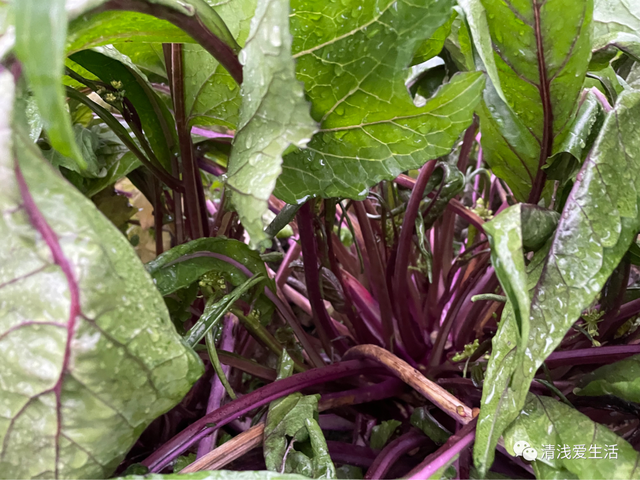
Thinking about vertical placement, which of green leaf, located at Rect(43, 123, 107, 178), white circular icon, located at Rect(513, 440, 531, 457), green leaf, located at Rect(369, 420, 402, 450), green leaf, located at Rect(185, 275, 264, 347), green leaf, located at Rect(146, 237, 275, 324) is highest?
green leaf, located at Rect(43, 123, 107, 178)

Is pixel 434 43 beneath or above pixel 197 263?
above

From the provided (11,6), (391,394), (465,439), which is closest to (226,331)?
(391,394)

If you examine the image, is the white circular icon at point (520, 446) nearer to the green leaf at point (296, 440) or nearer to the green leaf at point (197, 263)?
the green leaf at point (296, 440)

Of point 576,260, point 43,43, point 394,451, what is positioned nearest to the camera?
point 43,43

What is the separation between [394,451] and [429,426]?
0.04 m

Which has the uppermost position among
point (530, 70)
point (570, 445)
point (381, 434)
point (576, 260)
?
point (530, 70)

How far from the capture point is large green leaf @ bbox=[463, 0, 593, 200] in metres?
0.30

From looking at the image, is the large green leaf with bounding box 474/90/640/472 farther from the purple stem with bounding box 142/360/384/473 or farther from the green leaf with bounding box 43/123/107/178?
the green leaf with bounding box 43/123/107/178

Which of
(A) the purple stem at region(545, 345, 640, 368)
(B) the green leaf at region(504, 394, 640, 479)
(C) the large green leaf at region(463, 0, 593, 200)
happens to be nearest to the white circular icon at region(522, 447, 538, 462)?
(B) the green leaf at region(504, 394, 640, 479)

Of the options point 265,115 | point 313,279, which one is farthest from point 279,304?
point 265,115

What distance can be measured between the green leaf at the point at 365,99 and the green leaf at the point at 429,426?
0.24 meters

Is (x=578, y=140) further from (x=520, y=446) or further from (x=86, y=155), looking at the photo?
(x=86, y=155)

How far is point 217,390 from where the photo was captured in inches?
18.5

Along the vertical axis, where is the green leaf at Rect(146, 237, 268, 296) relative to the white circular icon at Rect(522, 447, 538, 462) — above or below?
above
